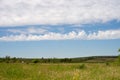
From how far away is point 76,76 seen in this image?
9414 millimetres

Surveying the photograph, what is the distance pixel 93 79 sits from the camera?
13789mm

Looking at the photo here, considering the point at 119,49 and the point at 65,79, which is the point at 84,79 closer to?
the point at 65,79

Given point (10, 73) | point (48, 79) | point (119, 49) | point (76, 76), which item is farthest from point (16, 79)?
point (119, 49)

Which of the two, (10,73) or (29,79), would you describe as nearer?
(29,79)

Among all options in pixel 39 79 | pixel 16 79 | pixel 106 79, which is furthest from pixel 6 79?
pixel 106 79

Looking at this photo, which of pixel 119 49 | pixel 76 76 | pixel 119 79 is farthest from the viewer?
pixel 119 49

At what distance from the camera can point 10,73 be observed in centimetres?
1812

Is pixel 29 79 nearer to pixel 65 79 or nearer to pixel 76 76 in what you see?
pixel 65 79

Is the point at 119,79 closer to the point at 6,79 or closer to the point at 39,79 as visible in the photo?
the point at 39,79

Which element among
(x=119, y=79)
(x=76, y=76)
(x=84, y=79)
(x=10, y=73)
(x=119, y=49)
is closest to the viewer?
(x=76, y=76)

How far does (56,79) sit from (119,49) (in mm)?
29676

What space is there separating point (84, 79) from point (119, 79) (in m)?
2.18

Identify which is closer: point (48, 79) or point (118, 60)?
point (48, 79)

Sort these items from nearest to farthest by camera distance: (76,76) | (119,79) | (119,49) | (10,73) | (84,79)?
(76,76) → (84,79) → (119,79) → (10,73) → (119,49)
